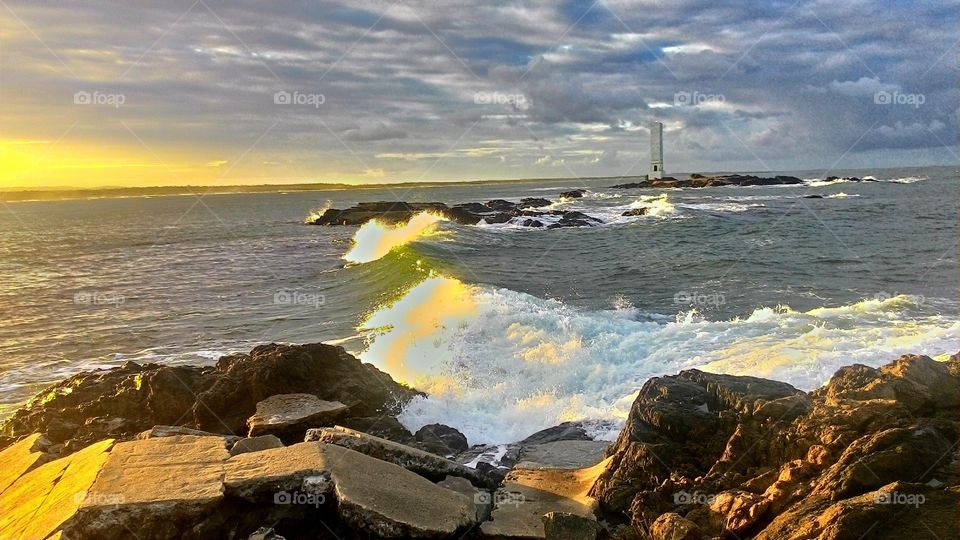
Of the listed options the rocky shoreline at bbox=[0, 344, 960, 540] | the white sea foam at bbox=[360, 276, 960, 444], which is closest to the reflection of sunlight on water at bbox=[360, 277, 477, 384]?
the white sea foam at bbox=[360, 276, 960, 444]

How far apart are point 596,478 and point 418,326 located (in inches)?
364

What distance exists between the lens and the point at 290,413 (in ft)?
27.1

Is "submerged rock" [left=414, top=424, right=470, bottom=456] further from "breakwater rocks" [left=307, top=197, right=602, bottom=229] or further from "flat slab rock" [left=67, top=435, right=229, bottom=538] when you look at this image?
"breakwater rocks" [left=307, top=197, right=602, bottom=229]

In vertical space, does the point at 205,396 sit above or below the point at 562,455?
above

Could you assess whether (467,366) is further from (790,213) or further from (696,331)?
(790,213)

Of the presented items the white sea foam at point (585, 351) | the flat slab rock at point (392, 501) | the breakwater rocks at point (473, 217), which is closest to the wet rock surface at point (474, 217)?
the breakwater rocks at point (473, 217)

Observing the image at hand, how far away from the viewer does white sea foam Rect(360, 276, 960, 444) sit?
10.4 m

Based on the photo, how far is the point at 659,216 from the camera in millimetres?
50031

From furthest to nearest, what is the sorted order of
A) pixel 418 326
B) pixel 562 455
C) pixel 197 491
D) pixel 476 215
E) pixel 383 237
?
pixel 476 215 < pixel 383 237 < pixel 418 326 < pixel 562 455 < pixel 197 491

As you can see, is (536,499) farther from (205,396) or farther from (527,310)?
(527,310)

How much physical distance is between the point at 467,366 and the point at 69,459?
7.19 meters

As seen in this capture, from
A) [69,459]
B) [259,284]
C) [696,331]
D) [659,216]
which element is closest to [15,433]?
[69,459]

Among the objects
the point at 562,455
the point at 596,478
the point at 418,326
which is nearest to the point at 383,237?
the point at 418,326

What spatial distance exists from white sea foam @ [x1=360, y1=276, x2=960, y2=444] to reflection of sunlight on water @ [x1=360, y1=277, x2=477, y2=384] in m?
0.05
